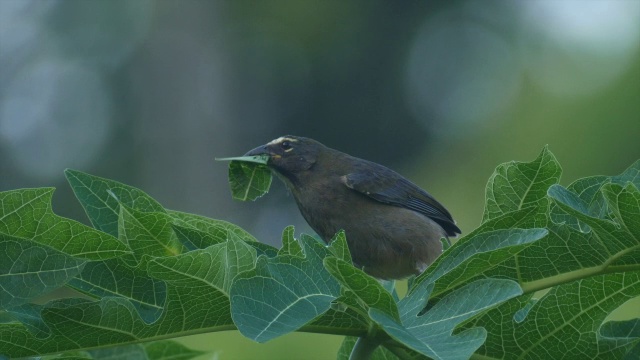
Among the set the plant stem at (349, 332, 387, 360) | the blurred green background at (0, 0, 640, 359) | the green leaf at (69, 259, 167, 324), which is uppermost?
the green leaf at (69, 259, 167, 324)

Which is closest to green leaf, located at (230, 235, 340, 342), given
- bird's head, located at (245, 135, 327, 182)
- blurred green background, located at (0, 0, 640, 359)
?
bird's head, located at (245, 135, 327, 182)

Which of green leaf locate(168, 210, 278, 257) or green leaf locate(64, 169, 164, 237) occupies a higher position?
green leaf locate(64, 169, 164, 237)

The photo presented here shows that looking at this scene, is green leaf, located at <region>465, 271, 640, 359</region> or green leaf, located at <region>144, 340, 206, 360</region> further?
green leaf, located at <region>144, 340, 206, 360</region>

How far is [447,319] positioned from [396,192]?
2498 mm

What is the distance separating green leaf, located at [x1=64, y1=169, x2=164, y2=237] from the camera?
4.73ft

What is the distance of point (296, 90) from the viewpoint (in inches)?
988

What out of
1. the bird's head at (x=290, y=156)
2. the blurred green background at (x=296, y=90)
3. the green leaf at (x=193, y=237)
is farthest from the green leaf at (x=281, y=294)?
the blurred green background at (x=296, y=90)

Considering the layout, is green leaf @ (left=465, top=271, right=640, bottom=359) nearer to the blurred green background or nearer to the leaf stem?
the leaf stem

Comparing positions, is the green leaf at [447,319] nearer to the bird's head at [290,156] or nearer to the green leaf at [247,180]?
the green leaf at [247,180]

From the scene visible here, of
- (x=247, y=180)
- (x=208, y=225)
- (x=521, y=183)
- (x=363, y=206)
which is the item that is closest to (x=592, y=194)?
(x=521, y=183)

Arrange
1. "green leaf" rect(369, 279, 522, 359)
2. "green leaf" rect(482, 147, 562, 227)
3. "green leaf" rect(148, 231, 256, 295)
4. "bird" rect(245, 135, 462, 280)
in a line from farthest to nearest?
1. "bird" rect(245, 135, 462, 280)
2. "green leaf" rect(482, 147, 562, 227)
3. "green leaf" rect(148, 231, 256, 295)
4. "green leaf" rect(369, 279, 522, 359)

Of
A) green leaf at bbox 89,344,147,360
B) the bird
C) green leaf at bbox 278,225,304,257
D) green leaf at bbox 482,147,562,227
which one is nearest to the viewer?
green leaf at bbox 278,225,304,257

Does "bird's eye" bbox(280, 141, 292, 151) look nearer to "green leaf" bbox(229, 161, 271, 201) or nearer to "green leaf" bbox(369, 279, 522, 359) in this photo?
"green leaf" bbox(229, 161, 271, 201)

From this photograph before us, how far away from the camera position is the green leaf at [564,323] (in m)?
1.31
